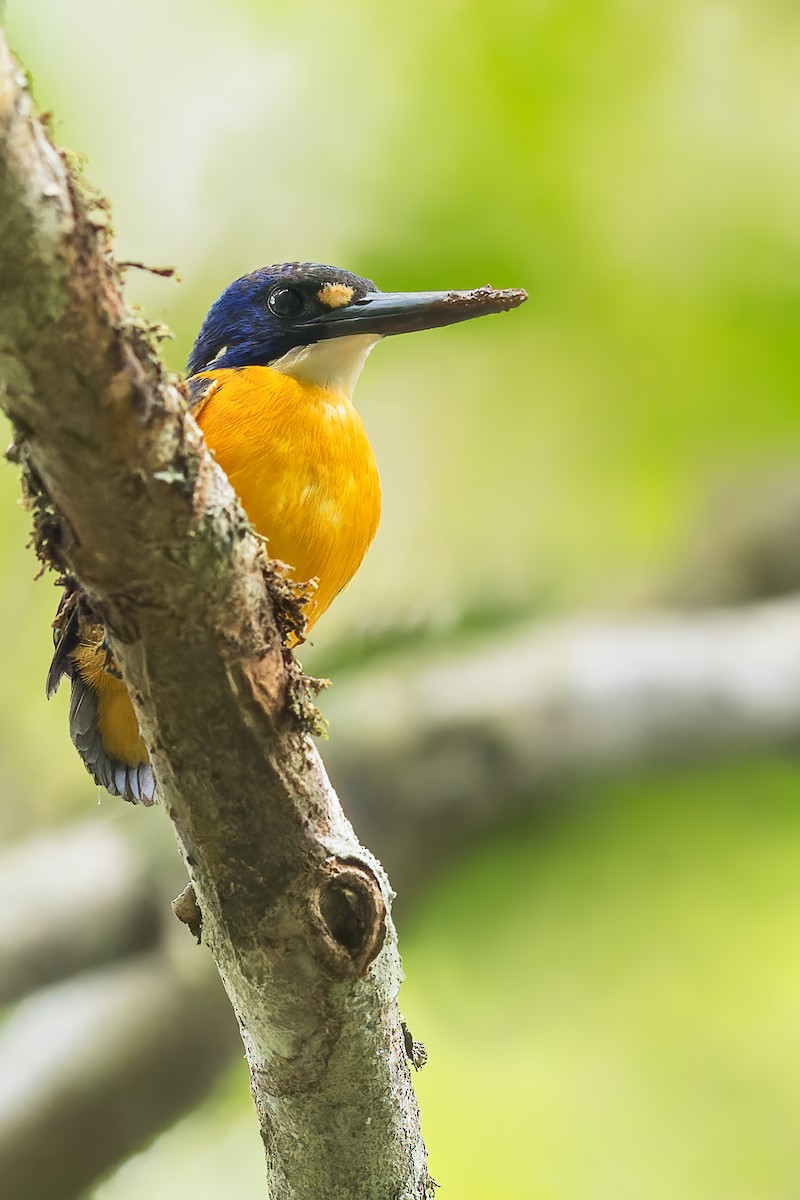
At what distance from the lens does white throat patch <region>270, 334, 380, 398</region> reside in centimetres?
396

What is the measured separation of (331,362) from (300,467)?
52 centimetres

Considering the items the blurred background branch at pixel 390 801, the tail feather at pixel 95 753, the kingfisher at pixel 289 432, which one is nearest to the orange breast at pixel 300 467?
the kingfisher at pixel 289 432

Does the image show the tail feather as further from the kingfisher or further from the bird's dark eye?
the bird's dark eye

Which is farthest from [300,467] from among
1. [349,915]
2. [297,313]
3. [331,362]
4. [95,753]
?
[349,915]

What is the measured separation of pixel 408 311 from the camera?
12.2 feet

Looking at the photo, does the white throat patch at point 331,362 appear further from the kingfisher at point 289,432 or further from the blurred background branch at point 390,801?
the blurred background branch at point 390,801

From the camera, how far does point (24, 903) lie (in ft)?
14.1

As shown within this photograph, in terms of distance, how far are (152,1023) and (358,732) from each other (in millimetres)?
1264

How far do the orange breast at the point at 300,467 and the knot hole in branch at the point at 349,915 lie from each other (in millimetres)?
1378

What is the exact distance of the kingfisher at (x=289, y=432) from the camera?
3.53 metres

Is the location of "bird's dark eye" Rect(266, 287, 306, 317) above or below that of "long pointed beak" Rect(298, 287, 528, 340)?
above

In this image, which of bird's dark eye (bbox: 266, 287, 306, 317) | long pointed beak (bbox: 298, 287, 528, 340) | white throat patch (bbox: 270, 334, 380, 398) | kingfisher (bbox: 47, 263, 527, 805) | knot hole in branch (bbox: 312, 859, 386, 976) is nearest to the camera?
knot hole in branch (bbox: 312, 859, 386, 976)

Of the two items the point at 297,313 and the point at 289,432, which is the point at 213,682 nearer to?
the point at 289,432

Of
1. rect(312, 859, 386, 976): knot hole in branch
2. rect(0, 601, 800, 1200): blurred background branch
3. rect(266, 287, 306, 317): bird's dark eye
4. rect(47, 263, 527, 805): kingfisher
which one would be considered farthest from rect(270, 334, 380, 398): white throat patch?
rect(312, 859, 386, 976): knot hole in branch
